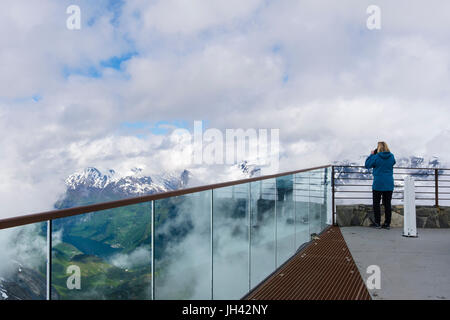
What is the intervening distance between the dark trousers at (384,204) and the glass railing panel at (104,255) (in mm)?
5623

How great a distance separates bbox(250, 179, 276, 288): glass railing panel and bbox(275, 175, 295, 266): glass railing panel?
0.21m

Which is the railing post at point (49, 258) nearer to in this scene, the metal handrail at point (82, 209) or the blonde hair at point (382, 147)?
the metal handrail at point (82, 209)

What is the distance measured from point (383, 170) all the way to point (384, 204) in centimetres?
70

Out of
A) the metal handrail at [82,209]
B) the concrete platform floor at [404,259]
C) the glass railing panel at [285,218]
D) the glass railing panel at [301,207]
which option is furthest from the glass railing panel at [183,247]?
the glass railing panel at [301,207]

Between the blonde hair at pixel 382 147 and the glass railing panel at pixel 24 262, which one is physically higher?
the blonde hair at pixel 382 147

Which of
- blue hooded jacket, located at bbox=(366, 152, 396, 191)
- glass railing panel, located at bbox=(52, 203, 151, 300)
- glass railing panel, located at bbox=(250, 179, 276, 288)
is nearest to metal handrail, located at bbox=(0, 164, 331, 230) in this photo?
glass railing panel, located at bbox=(52, 203, 151, 300)

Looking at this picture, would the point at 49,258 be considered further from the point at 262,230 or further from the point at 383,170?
the point at 383,170

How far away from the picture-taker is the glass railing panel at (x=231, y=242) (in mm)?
2963

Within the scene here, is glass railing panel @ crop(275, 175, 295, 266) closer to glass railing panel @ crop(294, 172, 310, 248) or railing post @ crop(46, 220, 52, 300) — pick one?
glass railing panel @ crop(294, 172, 310, 248)

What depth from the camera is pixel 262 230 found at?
388 centimetres

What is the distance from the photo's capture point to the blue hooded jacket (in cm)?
654

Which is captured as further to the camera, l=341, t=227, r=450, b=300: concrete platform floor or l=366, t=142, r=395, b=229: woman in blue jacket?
l=366, t=142, r=395, b=229: woman in blue jacket
